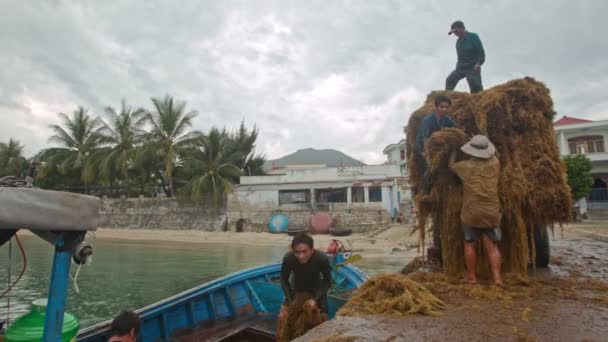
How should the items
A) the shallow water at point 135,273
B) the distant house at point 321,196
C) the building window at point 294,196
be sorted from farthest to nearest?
the building window at point 294,196 → the distant house at point 321,196 → the shallow water at point 135,273

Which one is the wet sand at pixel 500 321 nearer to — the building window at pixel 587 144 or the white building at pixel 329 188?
the white building at pixel 329 188

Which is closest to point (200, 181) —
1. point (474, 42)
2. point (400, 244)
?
point (400, 244)

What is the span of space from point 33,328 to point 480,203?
4.63 m

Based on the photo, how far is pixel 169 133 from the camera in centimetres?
3256

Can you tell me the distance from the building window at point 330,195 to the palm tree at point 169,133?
1217 cm

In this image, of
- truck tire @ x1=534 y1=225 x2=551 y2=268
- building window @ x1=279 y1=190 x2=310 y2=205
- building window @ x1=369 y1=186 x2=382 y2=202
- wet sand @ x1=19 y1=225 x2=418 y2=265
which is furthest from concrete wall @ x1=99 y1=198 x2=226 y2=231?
truck tire @ x1=534 y1=225 x2=551 y2=268

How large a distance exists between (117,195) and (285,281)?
4083 cm

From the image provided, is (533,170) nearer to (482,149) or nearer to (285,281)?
(482,149)

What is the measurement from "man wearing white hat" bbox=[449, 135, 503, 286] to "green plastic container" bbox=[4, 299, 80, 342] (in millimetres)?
4144

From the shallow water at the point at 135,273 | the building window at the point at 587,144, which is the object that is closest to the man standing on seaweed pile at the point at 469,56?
the shallow water at the point at 135,273

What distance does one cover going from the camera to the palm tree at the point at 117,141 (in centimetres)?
3353

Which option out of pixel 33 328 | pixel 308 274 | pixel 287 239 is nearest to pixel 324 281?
pixel 308 274

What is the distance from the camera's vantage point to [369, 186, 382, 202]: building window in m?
30.2

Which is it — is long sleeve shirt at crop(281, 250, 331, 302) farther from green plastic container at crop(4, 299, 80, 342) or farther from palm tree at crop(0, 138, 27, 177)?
palm tree at crop(0, 138, 27, 177)
